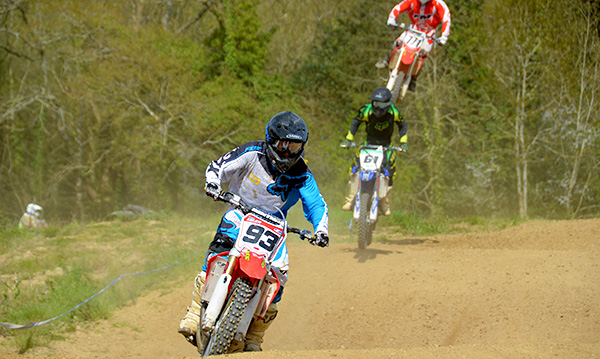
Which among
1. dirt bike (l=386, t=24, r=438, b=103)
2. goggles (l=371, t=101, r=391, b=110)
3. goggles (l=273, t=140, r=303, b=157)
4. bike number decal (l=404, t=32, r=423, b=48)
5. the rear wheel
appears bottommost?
the rear wheel

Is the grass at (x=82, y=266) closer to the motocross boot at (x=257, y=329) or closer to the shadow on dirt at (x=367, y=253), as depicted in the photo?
the shadow on dirt at (x=367, y=253)

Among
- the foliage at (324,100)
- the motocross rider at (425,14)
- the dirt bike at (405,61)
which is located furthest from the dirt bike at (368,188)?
the foliage at (324,100)

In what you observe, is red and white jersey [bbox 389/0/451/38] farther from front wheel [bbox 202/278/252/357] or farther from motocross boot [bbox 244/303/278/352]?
front wheel [bbox 202/278/252/357]

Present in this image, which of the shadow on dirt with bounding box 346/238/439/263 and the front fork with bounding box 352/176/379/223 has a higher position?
the front fork with bounding box 352/176/379/223

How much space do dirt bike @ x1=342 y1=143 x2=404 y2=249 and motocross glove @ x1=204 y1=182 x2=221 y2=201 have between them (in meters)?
4.86

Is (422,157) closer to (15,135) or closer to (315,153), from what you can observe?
(315,153)

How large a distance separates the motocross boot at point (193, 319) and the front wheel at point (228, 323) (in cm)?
29

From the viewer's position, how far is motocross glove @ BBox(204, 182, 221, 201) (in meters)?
4.63

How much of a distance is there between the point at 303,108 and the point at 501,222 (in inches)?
554

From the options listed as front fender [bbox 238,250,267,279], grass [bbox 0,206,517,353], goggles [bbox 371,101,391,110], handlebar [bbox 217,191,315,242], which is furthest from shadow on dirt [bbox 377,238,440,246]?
front fender [bbox 238,250,267,279]

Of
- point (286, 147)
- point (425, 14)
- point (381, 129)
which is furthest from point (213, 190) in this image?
point (425, 14)

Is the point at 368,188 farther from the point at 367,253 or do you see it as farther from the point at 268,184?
the point at 268,184

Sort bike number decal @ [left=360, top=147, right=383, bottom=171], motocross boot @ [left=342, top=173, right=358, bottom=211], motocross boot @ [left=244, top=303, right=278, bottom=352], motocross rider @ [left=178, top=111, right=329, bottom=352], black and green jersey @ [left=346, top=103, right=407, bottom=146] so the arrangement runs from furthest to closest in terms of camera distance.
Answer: black and green jersey @ [left=346, top=103, right=407, bottom=146] < motocross boot @ [left=342, top=173, right=358, bottom=211] < bike number decal @ [left=360, top=147, right=383, bottom=171] < motocross boot @ [left=244, top=303, right=278, bottom=352] < motocross rider @ [left=178, top=111, right=329, bottom=352]

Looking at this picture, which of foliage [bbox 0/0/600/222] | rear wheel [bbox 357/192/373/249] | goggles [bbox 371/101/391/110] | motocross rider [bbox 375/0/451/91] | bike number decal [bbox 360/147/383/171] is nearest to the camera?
rear wheel [bbox 357/192/373/249]
